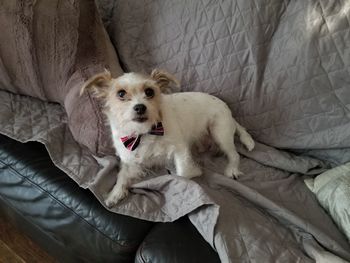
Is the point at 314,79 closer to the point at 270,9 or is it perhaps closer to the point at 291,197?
the point at 270,9

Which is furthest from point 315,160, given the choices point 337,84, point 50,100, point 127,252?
point 50,100

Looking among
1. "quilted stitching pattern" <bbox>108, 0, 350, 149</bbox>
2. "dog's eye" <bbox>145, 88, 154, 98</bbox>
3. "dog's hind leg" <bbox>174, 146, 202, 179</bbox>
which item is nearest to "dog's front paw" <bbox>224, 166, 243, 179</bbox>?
"dog's hind leg" <bbox>174, 146, 202, 179</bbox>

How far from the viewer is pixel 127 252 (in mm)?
1169

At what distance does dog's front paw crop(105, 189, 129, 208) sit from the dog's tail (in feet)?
1.93

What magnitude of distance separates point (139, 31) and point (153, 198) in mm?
938

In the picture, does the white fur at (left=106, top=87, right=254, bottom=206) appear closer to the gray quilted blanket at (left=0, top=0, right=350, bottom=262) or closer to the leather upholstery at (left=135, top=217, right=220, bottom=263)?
the gray quilted blanket at (left=0, top=0, right=350, bottom=262)

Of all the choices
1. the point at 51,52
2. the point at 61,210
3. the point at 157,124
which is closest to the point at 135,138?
the point at 157,124

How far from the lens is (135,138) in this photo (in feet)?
4.50

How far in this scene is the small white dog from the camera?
1.31m

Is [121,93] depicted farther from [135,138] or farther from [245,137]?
[245,137]

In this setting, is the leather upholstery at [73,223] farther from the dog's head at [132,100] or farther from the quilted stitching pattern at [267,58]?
the quilted stitching pattern at [267,58]

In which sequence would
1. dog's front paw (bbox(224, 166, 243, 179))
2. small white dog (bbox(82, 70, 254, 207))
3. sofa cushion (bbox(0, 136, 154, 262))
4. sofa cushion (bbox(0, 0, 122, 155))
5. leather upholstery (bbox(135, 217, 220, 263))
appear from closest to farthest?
1. leather upholstery (bbox(135, 217, 220, 263))
2. sofa cushion (bbox(0, 136, 154, 262))
3. small white dog (bbox(82, 70, 254, 207))
4. dog's front paw (bbox(224, 166, 243, 179))
5. sofa cushion (bbox(0, 0, 122, 155))

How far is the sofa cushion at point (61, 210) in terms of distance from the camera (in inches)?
46.6

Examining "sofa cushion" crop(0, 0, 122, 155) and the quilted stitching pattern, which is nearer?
the quilted stitching pattern
